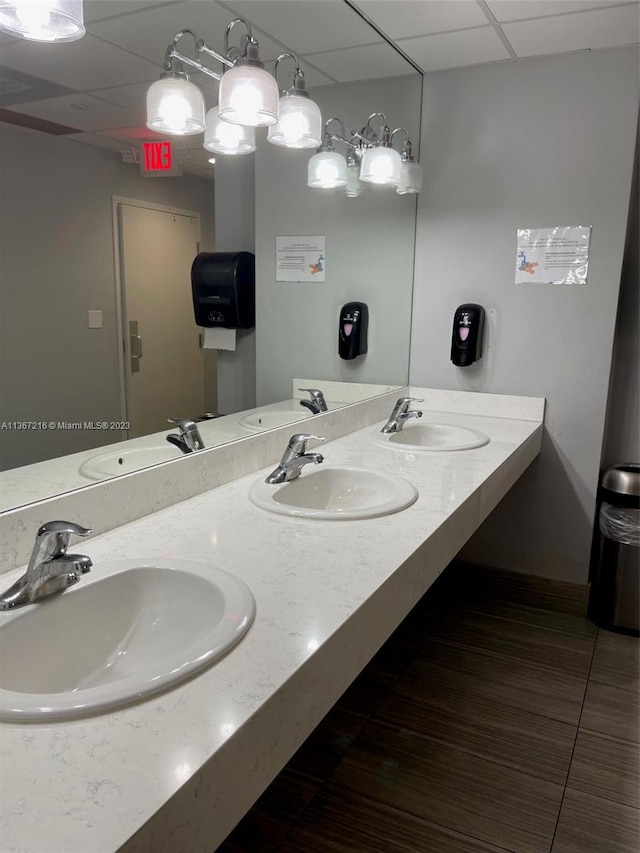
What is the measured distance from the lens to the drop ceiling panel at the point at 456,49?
7.93 feet

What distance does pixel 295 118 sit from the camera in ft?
6.24

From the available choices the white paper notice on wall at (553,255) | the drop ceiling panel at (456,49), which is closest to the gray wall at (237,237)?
the drop ceiling panel at (456,49)

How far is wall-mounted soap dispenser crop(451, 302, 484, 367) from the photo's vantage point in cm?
283

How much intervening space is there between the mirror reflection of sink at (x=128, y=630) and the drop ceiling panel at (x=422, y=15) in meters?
2.04

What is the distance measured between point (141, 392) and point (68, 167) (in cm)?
52

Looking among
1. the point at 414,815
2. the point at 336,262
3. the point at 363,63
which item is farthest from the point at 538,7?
the point at 414,815

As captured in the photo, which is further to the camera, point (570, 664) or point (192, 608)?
point (570, 664)

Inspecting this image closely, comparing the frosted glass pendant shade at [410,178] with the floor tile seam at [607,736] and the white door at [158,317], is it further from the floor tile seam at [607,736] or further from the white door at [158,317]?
the floor tile seam at [607,736]

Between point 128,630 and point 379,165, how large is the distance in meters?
2.05

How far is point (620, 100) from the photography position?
99.3 inches

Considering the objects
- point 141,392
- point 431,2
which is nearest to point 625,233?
point 431,2

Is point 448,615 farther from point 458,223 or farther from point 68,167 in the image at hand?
point 68,167

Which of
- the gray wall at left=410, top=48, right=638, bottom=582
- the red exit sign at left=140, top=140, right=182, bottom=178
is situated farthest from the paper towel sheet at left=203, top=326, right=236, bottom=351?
the gray wall at left=410, top=48, right=638, bottom=582

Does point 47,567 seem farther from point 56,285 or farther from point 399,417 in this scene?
point 399,417
